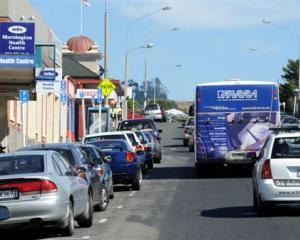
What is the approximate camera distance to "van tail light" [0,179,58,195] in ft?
41.9

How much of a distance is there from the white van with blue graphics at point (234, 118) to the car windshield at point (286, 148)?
34.8 ft

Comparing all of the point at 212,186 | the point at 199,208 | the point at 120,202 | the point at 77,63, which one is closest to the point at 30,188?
the point at 199,208

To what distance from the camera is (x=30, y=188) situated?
12.8m

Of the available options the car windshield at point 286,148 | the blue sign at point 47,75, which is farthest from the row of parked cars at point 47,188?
the blue sign at point 47,75

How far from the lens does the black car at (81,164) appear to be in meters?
16.0

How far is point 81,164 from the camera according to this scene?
1648 cm

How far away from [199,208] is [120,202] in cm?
261

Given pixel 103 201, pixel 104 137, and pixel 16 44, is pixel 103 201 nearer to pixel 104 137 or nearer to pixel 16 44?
pixel 104 137

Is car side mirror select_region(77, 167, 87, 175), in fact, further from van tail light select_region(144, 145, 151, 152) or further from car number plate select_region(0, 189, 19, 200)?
van tail light select_region(144, 145, 151, 152)

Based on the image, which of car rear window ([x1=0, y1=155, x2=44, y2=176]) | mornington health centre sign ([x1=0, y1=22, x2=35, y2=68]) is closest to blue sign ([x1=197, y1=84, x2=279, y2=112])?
mornington health centre sign ([x1=0, y1=22, x2=35, y2=68])

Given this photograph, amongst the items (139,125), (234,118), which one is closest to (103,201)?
(234,118)

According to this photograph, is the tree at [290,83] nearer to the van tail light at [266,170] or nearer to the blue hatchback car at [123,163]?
the blue hatchback car at [123,163]

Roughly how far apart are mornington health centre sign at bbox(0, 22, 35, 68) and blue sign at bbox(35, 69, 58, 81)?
1526 millimetres

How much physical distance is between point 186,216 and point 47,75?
1374 centimetres
